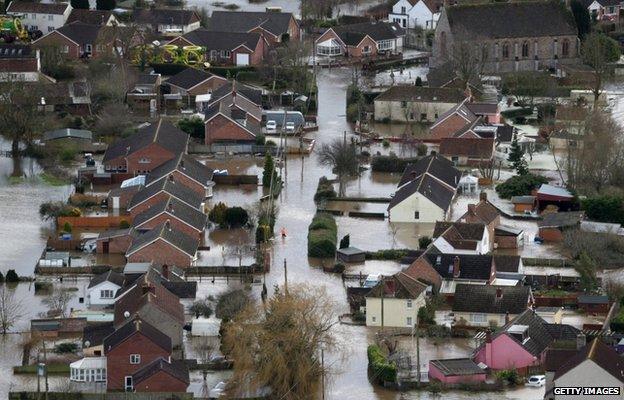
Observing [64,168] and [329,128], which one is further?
[329,128]

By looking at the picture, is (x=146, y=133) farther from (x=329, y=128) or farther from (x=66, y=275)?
(x=66, y=275)

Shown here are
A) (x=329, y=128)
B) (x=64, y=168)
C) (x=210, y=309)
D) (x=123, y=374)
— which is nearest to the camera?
(x=123, y=374)

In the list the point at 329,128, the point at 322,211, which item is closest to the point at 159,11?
the point at 329,128

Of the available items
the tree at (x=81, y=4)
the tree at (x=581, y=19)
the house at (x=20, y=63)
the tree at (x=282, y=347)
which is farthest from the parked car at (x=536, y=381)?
the tree at (x=81, y=4)

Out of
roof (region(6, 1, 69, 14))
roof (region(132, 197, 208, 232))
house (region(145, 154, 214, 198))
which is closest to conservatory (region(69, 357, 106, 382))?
roof (region(132, 197, 208, 232))

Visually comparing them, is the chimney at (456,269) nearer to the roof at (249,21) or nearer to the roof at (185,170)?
the roof at (185,170)

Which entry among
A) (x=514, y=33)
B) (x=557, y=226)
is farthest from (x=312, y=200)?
(x=514, y=33)

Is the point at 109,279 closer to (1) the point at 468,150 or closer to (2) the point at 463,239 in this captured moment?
(2) the point at 463,239
